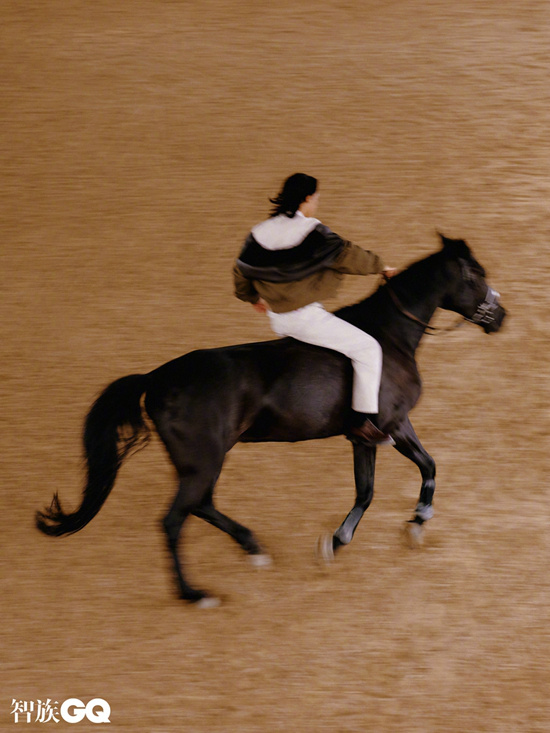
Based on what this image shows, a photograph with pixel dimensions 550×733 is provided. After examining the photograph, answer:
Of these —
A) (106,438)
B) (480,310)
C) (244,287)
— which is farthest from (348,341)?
(106,438)

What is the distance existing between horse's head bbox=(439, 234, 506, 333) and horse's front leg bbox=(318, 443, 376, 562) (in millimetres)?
971

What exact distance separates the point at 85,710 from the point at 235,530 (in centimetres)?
122

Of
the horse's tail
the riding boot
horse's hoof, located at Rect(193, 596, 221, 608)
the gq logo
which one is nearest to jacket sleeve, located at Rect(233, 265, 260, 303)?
the horse's tail

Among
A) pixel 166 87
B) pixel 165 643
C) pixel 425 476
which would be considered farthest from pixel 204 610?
pixel 166 87

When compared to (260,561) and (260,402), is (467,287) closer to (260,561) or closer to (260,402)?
(260,402)

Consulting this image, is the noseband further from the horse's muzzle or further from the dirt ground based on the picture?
the dirt ground

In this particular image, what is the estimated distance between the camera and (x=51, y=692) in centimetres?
350

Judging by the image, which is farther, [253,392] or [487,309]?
[487,309]

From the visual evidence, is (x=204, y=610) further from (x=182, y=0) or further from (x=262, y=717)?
(x=182, y=0)

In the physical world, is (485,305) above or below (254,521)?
above

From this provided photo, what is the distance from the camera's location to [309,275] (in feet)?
12.5

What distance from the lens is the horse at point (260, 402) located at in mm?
3766

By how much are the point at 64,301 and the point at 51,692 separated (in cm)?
418

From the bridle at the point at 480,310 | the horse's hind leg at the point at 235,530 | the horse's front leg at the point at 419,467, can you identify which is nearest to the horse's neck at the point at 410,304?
the bridle at the point at 480,310
